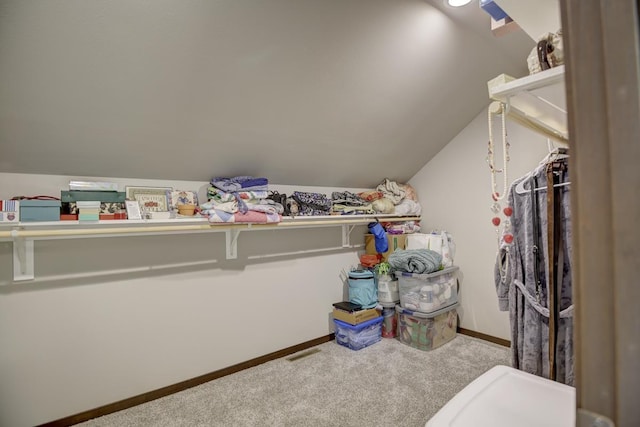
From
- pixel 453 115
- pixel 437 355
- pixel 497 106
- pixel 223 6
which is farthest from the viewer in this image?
pixel 453 115

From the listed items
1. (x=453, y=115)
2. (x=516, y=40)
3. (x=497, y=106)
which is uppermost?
(x=516, y=40)

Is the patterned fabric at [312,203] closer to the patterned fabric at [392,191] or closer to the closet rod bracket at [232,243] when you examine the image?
the closet rod bracket at [232,243]

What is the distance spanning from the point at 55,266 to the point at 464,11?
287 cm

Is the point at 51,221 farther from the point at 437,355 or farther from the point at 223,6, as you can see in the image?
the point at 437,355

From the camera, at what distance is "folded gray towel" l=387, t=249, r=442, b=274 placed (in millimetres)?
2945

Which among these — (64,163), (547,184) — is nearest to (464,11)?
(547,184)

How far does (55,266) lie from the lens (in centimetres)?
193

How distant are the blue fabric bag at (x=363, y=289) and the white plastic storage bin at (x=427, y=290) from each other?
26 centimetres

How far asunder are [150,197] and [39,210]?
0.59m

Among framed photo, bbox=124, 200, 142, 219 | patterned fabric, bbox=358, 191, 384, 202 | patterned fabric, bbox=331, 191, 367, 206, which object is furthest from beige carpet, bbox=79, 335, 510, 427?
patterned fabric, bbox=358, 191, 384, 202

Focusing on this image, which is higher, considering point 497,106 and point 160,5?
point 160,5

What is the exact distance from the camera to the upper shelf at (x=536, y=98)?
0.71m

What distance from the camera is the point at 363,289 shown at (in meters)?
3.17

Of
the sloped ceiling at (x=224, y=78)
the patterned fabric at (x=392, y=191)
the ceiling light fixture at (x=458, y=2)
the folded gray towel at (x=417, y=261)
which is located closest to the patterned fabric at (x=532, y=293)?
the ceiling light fixture at (x=458, y=2)
